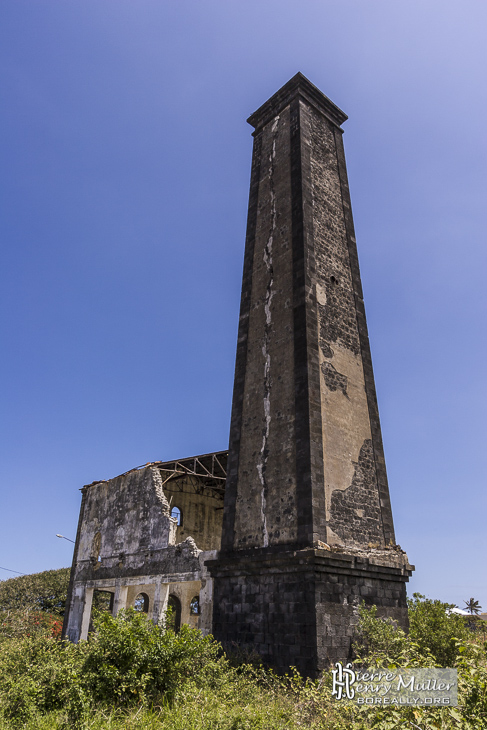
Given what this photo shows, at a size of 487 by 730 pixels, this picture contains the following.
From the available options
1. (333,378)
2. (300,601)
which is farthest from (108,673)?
(333,378)

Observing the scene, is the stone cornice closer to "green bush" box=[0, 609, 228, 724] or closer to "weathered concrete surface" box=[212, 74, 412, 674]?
"weathered concrete surface" box=[212, 74, 412, 674]

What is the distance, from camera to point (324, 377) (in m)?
12.4

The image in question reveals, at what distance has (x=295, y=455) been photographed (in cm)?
1138

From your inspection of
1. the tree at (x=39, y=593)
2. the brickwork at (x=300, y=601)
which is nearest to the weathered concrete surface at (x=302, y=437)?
the brickwork at (x=300, y=601)

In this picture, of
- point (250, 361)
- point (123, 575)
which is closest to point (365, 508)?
point (250, 361)

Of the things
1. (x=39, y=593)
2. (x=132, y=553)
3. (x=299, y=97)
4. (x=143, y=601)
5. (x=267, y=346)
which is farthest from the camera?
(x=39, y=593)

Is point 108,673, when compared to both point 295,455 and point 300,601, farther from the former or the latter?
point 295,455

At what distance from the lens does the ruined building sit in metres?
10.3

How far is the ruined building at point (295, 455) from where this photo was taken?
1031 centimetres

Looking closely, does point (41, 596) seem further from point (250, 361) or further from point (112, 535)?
point (250, 361)

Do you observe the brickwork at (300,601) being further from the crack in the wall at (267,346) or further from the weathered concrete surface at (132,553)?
the weathered concrete surface at (132,553)

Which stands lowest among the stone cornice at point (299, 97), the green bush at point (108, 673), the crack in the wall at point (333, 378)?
the green bush at point (108, 673)

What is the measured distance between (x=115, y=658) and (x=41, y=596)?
26782 mm

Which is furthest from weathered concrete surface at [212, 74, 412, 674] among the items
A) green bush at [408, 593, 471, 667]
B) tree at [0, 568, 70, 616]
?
tree at [0, 568, 70, 616]
